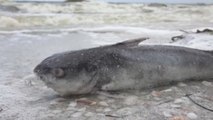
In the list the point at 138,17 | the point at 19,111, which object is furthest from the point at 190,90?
the point at 138,17

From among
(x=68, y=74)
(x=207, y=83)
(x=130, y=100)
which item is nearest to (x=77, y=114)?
(x=68, y=74)

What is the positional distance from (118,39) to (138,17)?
1044 cm

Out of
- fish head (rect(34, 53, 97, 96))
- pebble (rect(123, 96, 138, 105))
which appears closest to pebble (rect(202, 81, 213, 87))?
pebble (rect(123, 96, 138, 105))

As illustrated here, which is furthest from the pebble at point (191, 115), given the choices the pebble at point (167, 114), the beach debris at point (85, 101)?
the beach debris at point (85, 101)

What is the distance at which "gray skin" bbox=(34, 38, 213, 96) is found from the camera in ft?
12.6

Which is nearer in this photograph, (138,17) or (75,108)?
(75,108)

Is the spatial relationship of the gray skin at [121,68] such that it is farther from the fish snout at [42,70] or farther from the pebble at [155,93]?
the pebble at [155,93]

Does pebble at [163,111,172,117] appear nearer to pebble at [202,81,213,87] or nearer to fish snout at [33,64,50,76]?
pebble at [202,81,213,87]

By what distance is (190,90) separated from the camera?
167 inches

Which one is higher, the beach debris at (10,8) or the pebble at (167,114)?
the beach debris at (10,8)

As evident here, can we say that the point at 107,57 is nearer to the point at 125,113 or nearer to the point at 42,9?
the point at 125,113

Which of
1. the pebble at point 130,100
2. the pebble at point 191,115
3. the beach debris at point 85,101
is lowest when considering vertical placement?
the pebble at point 191,115

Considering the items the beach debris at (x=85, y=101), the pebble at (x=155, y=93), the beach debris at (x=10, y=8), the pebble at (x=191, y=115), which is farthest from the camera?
the beach debris at (x=10, y=8)

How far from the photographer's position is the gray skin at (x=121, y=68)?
151 inches
